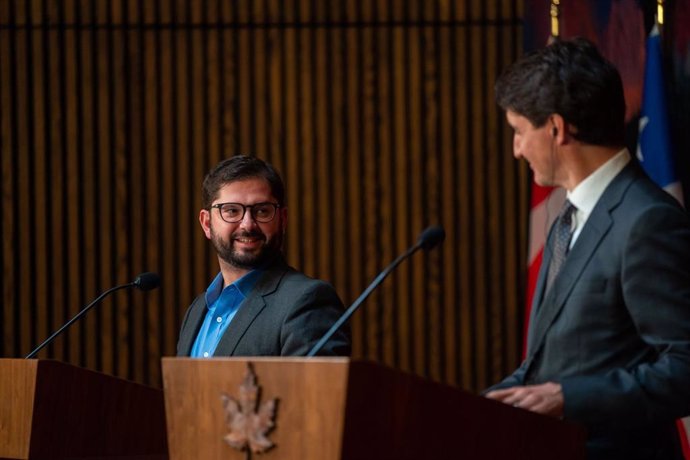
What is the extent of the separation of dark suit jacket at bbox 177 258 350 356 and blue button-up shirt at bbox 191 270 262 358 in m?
0.08

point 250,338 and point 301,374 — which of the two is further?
point 250,338

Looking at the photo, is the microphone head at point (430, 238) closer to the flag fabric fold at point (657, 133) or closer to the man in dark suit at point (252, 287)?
the man in dark suit at point (252, 287)

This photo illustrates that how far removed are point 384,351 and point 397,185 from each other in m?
0.92

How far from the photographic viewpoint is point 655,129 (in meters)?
5.57

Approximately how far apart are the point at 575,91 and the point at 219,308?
1.83m

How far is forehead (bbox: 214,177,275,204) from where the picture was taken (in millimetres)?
3965

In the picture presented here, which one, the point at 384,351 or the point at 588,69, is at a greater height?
the point at 588,69

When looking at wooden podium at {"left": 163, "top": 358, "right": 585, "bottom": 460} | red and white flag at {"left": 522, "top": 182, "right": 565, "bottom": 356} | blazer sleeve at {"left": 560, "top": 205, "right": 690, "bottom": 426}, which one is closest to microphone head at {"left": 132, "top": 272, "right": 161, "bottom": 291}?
wooden podium at {"left": 163, "top": 358, "right": 585, "bottom": 460}

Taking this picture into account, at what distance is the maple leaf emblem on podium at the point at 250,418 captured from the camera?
236 centimetres

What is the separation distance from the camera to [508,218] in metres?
6.69

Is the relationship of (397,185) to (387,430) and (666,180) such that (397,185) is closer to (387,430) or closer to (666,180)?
(666,180)

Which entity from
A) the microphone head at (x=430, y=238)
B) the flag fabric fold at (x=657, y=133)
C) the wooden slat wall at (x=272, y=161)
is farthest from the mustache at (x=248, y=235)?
the wooden slat wall at (x=272, y=161)

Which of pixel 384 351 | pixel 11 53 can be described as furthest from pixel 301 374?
pixel 11 53

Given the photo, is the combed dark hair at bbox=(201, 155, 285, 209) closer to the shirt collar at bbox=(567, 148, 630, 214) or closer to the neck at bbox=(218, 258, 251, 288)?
the neck at bbox=(218, 258, 251, 288)
